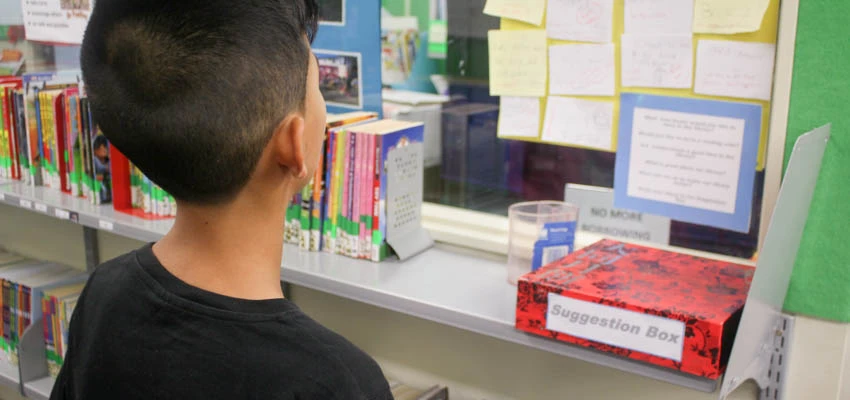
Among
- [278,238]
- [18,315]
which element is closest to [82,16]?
[18,315]

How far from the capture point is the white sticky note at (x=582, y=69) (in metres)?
1.60

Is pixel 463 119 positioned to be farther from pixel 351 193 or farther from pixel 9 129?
pixel 9 129

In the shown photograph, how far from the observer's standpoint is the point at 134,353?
82 cm

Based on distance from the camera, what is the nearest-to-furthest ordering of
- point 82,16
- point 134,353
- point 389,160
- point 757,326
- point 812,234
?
1. point 134,353
2. point 757,326
3. point 812,234
4. point 389,160
5. point 82,16

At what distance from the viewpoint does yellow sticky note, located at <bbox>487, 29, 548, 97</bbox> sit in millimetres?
1670

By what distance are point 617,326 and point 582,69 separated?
0.63m

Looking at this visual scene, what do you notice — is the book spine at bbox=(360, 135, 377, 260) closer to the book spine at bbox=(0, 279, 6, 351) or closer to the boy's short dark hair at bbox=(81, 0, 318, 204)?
the boy's short dark hair at bbox=(81, 0, 318, 204)

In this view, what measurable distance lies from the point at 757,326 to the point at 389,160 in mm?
774

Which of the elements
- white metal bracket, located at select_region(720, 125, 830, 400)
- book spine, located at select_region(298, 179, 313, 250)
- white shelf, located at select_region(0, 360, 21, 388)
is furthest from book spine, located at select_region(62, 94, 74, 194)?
white metal bracket, located at select_region(720, 125, 830, 400)

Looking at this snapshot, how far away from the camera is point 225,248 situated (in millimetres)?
872

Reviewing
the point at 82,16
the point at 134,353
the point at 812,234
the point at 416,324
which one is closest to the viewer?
the point at 134,353

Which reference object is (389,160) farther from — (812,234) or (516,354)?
(812,234)

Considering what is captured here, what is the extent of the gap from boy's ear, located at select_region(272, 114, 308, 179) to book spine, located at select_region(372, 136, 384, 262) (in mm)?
765

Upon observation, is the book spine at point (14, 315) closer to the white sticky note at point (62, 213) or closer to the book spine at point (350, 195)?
the white sticky note at point (62, 213)
